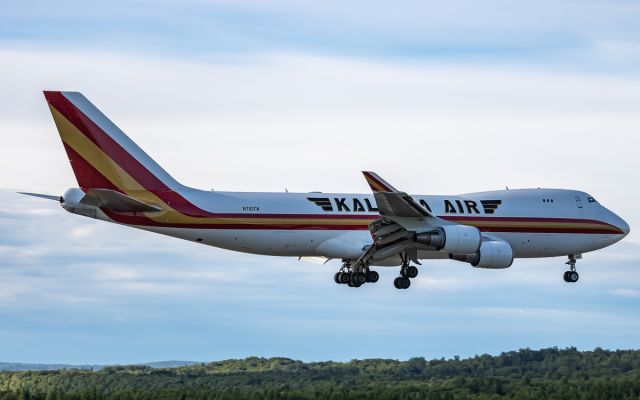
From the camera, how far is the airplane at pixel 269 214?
185 ft

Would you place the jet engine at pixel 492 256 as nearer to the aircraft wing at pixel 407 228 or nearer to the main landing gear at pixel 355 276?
the aircraft wing at pixel 407 228

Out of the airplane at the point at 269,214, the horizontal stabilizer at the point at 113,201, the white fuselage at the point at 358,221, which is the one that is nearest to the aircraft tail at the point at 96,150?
the airplane at the point at 269,214

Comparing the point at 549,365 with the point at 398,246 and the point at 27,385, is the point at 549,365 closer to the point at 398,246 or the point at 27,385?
the point at 398,246

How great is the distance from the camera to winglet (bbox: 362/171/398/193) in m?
55.7

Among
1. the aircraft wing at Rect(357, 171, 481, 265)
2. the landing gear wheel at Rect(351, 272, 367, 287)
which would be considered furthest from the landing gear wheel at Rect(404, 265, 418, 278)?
the landing gear wheel at Rect(351, 272, 367, 287)

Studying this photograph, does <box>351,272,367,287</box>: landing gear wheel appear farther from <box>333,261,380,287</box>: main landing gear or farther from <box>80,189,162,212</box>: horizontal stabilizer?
<box>80,189,162,212</box>: horizontal stabilizer

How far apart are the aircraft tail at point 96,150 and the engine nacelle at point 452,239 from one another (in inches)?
474

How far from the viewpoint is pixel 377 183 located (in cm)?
5594

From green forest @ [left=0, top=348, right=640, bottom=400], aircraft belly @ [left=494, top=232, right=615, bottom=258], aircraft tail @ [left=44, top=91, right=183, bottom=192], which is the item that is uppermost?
aircraft tail @ [left=44, top=91, right=183, bottom=192]

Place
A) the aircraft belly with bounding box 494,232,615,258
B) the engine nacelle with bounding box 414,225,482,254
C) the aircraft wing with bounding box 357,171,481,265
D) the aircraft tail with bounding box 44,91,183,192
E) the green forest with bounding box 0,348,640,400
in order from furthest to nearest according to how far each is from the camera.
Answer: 1. the aircraft belly with bounding box 494,232,615,258
2. the green forest with bounding box 0,348,640,400
3. the engine nacelle with bounding box 414,225,482,254
4. the aircraft tail with bounding box 44,91,183,192
5. the aircraft wing with bounding box 357,171,481,265

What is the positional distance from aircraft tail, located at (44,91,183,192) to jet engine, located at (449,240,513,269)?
581 inches

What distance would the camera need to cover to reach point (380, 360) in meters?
72.5

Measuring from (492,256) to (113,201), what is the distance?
1823 cm

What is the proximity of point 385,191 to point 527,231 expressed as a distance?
443 inches
